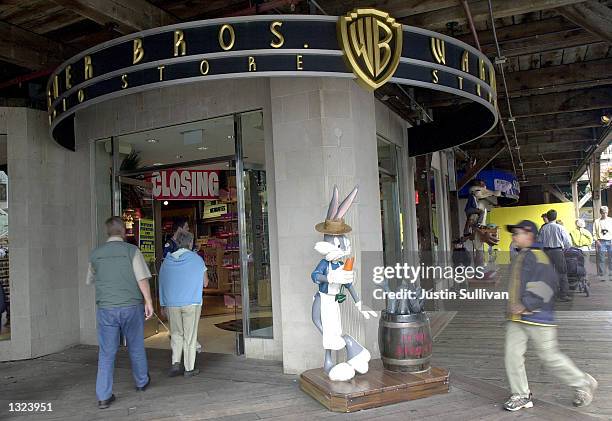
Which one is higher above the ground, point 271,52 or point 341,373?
point 271,52

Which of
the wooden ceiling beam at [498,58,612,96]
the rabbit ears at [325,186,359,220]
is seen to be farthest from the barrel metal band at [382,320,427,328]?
the wooden ceiling beam at [498,58,612,96]

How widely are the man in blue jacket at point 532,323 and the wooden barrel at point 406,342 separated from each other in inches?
26.3

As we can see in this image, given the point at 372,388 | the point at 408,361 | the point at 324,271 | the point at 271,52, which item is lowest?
the point at 372,388

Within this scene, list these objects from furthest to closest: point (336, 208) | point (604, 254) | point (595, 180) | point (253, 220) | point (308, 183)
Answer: point (595, 180) → point (604, 254) → point (253, 220) → point (308, 183) → point (336, 208)

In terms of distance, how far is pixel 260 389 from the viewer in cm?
445

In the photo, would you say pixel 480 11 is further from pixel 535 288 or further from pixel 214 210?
pixel 214 210

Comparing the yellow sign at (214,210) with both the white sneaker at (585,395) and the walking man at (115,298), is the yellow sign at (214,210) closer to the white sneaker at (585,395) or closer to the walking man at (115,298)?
the walking man at (115,298)

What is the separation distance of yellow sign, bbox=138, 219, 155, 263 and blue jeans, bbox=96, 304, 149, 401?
128 inches

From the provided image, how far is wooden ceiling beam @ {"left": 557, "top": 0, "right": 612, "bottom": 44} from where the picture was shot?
517cm

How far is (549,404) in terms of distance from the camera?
12.6ft

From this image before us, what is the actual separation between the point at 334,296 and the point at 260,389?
3.63 ft

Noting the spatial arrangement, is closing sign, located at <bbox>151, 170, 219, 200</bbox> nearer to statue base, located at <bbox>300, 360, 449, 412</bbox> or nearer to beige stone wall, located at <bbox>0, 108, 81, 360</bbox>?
beige stone wall, located at <bbox>0, 108, 81, 360</bbox>

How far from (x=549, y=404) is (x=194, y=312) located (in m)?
3.13

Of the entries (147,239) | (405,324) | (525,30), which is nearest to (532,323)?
(405,324)
